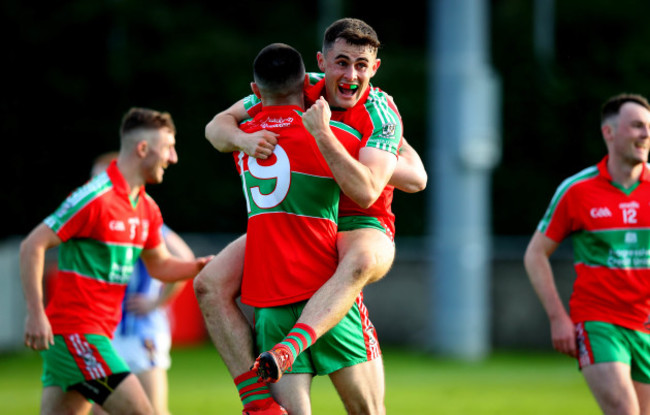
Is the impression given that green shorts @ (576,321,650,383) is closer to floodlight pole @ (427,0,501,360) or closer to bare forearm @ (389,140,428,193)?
bare forearm @ (389,140,428,193)

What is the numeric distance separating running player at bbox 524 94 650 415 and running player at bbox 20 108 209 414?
8.33ft

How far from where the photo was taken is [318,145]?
5594mm

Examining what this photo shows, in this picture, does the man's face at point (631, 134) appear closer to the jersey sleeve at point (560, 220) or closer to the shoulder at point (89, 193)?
the jersey sleeve at point (560, 220)

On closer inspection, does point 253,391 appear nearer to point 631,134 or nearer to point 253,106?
point 253,106

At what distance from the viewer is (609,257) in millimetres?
7438

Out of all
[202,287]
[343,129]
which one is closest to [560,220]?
[343,129]

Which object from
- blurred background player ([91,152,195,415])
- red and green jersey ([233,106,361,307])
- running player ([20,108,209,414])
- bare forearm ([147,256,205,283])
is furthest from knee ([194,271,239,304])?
blurred background player ([91,152,195,415])

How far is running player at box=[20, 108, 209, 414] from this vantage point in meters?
7.12

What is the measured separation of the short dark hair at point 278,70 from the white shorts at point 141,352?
3688 mm

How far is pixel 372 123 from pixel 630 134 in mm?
2354

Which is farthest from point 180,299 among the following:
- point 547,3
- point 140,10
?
point 547,3

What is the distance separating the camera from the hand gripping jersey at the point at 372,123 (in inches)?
233

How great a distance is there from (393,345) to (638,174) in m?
13.8

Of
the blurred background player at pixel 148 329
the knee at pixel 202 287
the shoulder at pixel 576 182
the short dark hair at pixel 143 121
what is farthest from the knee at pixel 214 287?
the shoulder at pixel 576 182
